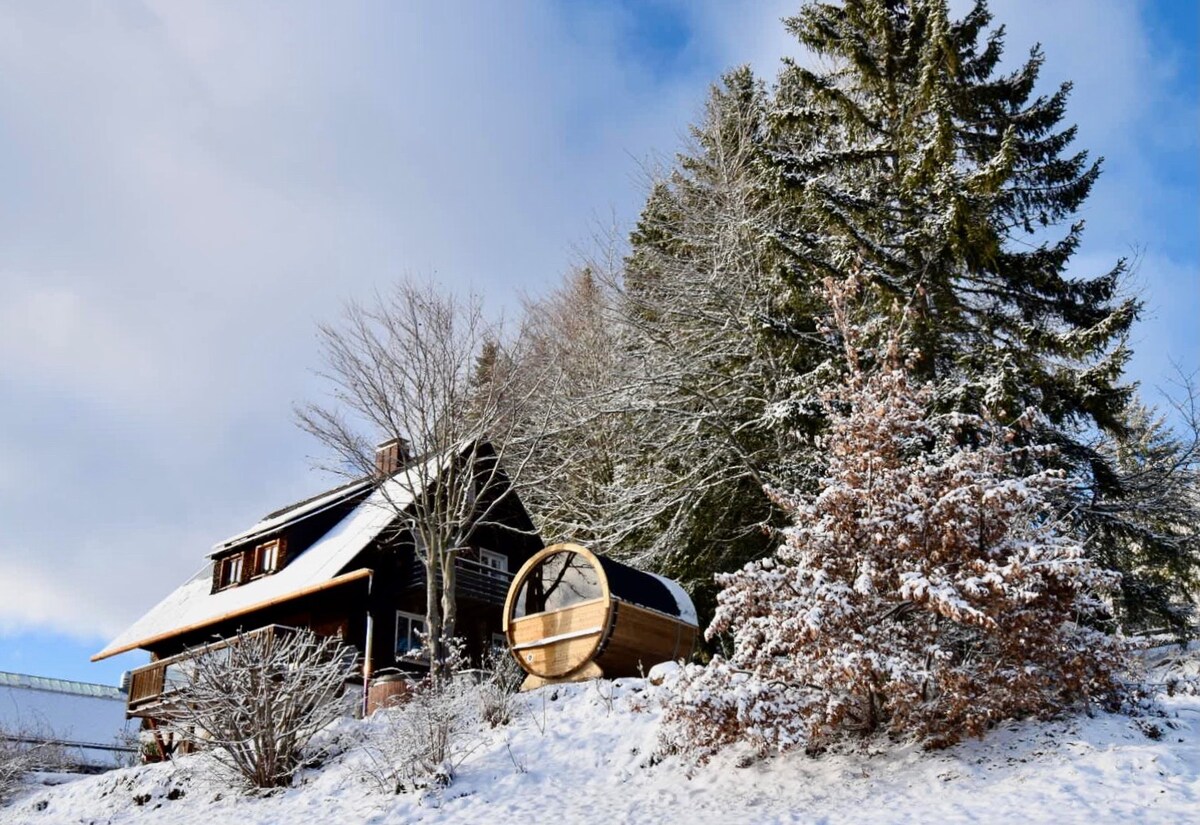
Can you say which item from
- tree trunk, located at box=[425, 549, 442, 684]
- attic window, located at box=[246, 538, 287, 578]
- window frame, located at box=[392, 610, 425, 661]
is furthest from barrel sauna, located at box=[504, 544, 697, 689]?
attic window, located at box=[246, 538, 287, 578]

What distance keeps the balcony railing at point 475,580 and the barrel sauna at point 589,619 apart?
201 inches

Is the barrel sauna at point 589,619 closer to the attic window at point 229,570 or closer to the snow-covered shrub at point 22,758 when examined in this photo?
the snow-covered shrub at point 22,758

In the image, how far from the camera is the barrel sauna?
43.4 ft

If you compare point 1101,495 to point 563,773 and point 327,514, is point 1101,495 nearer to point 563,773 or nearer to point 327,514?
point 563,773

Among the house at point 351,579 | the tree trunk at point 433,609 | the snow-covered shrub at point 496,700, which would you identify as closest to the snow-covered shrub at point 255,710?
the snow-covered shrub at point 496,700

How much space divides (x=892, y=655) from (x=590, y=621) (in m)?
5.56

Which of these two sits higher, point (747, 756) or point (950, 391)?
point (950, 391)

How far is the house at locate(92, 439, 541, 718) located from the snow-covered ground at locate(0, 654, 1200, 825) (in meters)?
6.30

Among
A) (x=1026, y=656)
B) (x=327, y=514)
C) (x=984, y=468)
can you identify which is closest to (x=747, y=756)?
(x=1026, y=656)

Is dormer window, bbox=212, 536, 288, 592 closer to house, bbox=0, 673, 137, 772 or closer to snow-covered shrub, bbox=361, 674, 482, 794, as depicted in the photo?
house, bbox=0, 673, 137, 772

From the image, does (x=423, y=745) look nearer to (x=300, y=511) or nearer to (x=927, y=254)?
(x=927, y=254)

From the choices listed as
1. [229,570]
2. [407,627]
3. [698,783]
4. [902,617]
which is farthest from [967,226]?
[229,570]

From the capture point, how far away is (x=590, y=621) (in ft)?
43.8

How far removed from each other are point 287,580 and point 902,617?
1437 centimetres
